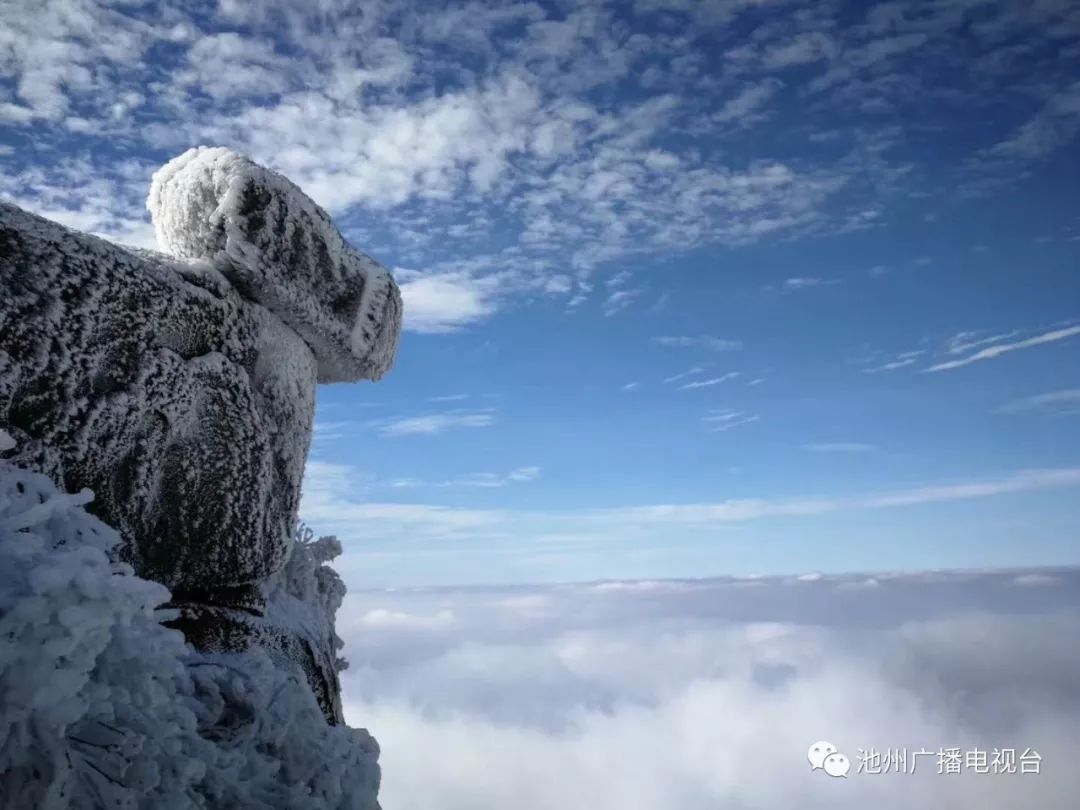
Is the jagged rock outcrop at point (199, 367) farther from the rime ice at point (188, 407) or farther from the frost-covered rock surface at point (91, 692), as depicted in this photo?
the frost-covered rock surface at point (91, 692)

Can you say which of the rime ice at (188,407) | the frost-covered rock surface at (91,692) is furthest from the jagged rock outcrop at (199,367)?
the frost-covered rock surface at (91,692)

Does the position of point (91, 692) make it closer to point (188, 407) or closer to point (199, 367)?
point (188, 407)

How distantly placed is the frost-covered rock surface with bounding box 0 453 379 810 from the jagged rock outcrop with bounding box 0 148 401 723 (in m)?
0.53

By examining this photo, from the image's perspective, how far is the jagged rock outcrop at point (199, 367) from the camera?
298 cm

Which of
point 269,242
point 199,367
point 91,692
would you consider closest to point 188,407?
point 199,367

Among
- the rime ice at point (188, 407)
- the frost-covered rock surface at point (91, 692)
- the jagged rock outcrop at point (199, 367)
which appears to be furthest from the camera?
the jagged rock outcrop at point (199, 367)

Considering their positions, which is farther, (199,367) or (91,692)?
(199,367)

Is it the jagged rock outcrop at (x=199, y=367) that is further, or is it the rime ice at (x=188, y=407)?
the jagged rock outcrop at (x=199, y=367)

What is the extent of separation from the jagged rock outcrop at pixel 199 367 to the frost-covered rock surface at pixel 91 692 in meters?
0.53

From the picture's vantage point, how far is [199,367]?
3.62 m

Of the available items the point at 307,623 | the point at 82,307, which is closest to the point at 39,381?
the point at 82,307

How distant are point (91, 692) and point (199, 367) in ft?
6.85

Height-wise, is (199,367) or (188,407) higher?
(199,367)

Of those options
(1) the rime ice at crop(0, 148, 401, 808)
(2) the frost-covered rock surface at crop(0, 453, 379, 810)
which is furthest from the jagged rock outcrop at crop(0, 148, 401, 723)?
(2) the frost-covered rock surface at crop(0, 453, 379, 810)
